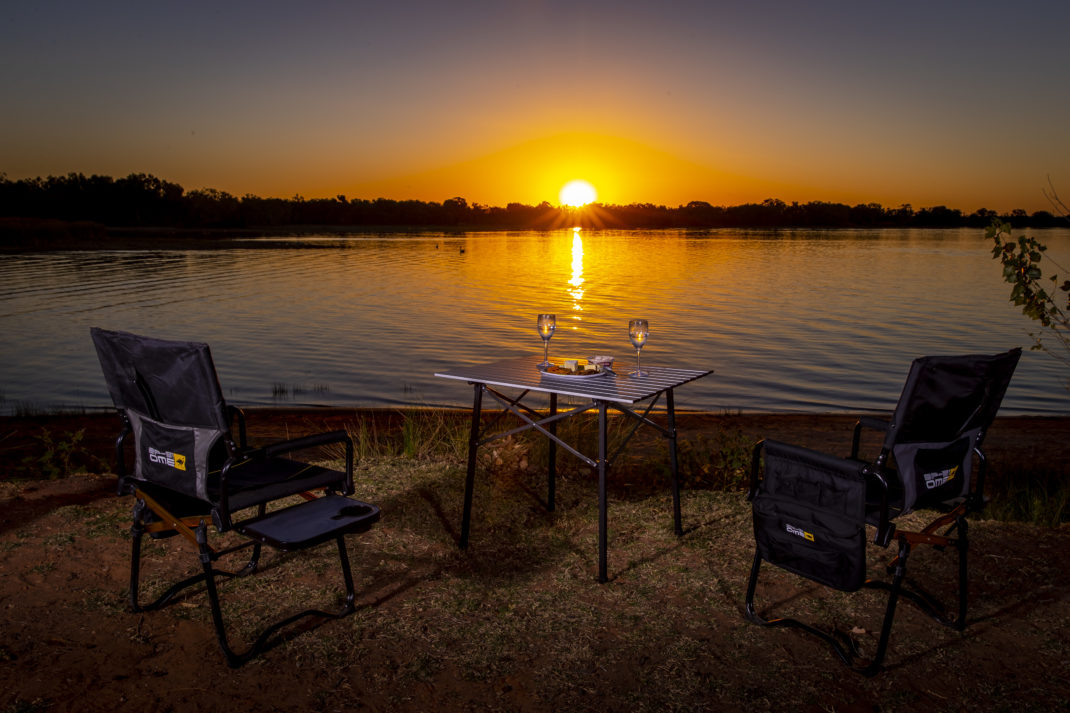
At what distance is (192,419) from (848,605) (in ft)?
10.4

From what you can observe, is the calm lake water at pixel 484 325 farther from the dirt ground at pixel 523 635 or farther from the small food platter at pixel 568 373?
the small food platter at pixel 568 373

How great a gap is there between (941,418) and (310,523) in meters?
2.71

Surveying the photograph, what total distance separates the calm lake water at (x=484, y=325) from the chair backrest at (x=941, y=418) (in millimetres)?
4729

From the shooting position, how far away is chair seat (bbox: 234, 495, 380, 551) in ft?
9.40

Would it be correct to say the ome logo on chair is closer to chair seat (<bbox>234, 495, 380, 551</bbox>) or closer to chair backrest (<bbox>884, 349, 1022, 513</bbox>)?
chair seat (<bbox>234, 495, 380, 551</bbox>)

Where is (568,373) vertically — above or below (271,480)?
above

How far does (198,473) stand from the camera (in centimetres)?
289

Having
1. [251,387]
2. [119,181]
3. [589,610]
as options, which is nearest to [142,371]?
[589,610]

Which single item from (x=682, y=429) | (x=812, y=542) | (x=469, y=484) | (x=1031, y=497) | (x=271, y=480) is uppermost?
(x=271, y=480)

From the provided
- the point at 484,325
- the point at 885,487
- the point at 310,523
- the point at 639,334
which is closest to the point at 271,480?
the point at 310,523

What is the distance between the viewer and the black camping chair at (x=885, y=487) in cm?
280

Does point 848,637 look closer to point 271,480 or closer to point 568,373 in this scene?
point 568,373

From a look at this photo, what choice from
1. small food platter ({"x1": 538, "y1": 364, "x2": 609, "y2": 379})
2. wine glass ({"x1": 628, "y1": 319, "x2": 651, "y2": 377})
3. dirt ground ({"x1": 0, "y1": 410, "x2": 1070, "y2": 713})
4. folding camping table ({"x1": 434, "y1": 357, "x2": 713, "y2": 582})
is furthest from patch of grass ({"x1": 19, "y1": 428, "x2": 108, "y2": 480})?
wine glass ({"x1": 628, "y1": 319, "x2": 651, "y2": 377})

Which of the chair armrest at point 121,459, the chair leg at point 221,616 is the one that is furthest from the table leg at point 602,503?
the chair armrest at point 121,459
